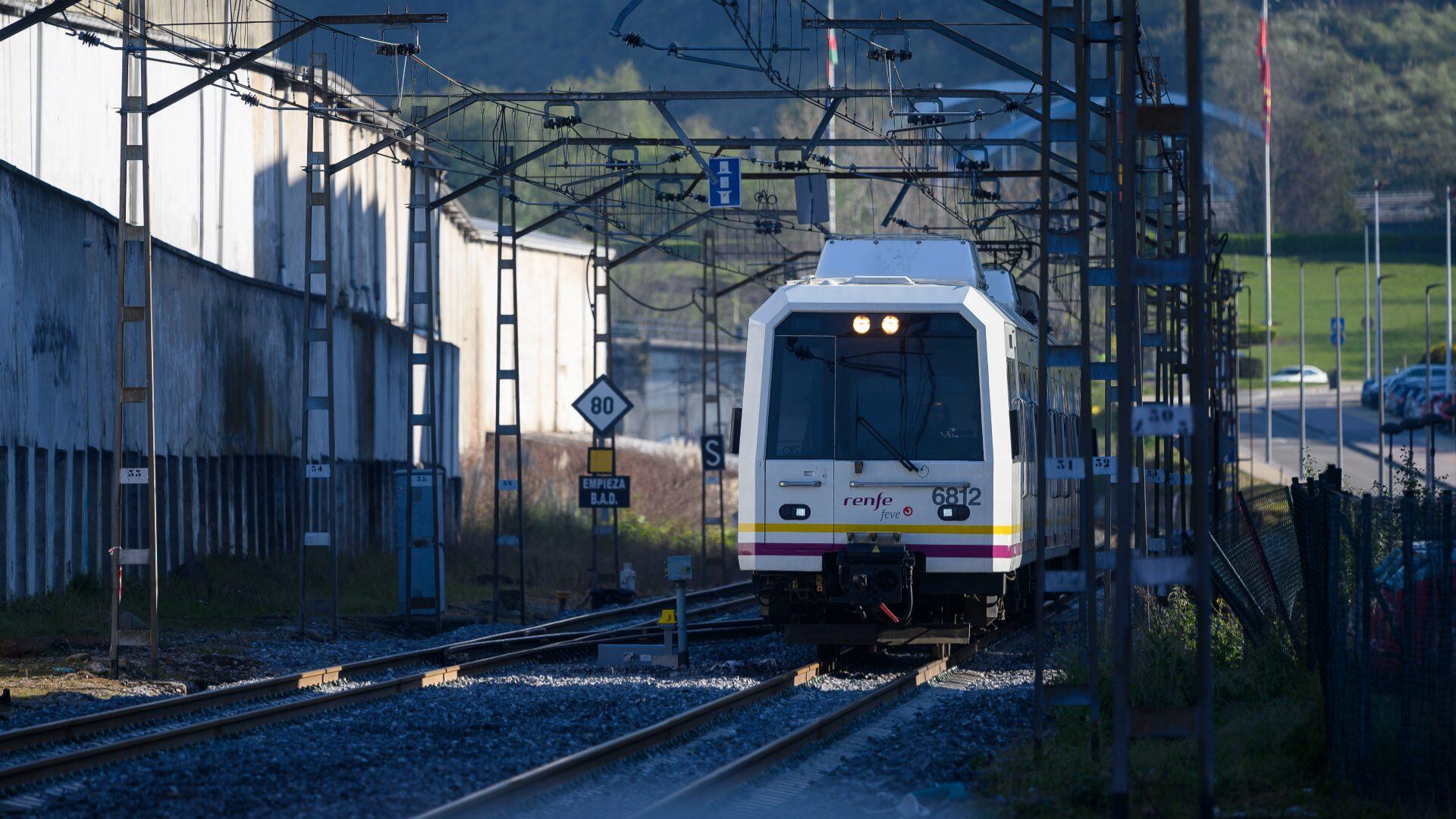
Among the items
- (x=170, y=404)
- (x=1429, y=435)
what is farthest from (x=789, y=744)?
(x=1429, y=435)

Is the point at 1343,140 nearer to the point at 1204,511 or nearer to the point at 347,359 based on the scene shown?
the point at 347,359

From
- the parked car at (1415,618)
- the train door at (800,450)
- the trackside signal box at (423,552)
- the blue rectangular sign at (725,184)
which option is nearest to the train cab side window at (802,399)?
the train door at (800,450)

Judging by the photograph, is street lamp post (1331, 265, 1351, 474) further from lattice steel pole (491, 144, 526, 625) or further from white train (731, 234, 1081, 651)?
white train (731, 234, 1081, 651)

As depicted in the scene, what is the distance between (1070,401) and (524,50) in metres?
175

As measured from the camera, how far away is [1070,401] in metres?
25.6

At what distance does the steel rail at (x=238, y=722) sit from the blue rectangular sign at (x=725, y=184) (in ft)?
26.3

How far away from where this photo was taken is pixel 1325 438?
73.2 metres

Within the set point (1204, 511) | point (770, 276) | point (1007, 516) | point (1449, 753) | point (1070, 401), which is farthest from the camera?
point (770, 276)

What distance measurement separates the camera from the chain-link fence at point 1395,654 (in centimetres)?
1046

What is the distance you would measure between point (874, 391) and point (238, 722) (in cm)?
690

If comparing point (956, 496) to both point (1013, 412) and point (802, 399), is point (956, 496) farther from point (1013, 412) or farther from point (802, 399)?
point (802, 399)

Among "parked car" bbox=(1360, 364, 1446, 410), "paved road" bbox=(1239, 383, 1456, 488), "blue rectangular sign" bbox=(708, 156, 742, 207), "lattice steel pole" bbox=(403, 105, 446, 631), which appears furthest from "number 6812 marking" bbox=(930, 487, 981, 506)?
"parked car" bbox=(1360, 364, 1446, 410)

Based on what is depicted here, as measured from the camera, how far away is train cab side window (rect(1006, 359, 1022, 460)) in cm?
1778

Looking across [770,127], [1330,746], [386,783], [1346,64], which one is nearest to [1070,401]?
[1330,746]
